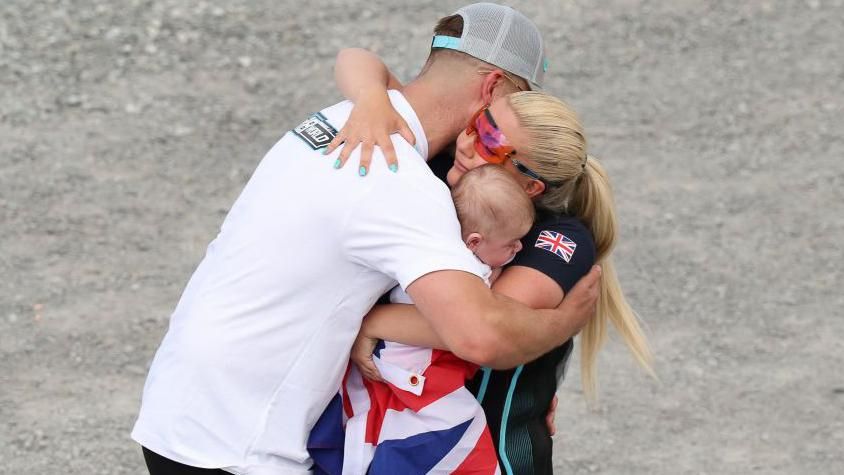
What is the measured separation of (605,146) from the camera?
8.26 meters

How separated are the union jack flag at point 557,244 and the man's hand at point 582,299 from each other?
0.11 metres

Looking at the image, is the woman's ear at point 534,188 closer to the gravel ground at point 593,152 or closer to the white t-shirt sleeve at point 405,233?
the white t-shirt sleeve at point 405,233

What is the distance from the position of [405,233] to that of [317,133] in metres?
Result: 0.52

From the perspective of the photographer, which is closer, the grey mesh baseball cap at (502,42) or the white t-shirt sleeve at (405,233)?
the white t-shirt sleeve at (405,233)

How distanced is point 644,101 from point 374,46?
7.05 ft

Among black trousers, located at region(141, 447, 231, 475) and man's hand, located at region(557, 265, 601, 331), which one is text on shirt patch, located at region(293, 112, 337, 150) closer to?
man's hand, located at region(557, 265, 601, 331)

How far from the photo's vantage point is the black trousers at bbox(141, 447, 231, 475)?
3219 mm

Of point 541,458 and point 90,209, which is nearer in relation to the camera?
point 541,458

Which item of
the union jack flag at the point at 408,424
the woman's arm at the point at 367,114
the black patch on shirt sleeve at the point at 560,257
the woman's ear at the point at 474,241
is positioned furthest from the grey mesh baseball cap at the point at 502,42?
the union jack flag at the point at 408,424

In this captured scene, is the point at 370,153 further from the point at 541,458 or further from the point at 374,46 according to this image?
the point at 374,46

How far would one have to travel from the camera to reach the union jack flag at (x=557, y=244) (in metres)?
3.29

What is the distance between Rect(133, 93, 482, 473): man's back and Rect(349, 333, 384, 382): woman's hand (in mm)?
54

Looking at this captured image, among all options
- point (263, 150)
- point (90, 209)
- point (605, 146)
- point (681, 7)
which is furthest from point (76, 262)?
point (681, 7)

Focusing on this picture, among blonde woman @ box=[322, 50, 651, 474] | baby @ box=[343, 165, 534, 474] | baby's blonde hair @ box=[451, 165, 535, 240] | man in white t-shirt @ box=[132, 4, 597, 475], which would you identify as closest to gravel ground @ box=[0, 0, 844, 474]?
blonde woman @ box=[322, 50, 651, 474]
